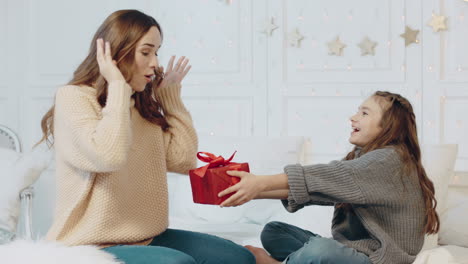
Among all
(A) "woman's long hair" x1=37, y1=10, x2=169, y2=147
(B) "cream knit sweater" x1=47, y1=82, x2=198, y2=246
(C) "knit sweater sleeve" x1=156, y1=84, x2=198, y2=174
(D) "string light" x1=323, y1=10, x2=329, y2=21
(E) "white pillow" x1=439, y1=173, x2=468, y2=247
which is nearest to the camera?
(B) "cream knit sweater" x1=47, y1=82, x2=198, y2=246

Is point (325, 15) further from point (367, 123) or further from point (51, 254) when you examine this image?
point (51, 254)

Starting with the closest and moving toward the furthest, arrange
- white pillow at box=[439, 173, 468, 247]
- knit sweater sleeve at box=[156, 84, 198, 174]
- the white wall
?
knit sweater sleeve at box=[156, 84, 198, 174]
white pillow at box=[439, 173, 468, 247]
the white wall

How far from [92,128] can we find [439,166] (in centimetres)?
154

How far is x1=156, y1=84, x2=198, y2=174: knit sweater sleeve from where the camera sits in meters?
2.11

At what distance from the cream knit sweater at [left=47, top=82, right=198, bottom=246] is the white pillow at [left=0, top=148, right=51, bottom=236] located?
3.12 ft

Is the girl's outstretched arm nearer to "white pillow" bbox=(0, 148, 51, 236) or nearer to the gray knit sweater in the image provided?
the gray knit sweater

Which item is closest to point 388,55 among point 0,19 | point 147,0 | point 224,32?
point 224,32

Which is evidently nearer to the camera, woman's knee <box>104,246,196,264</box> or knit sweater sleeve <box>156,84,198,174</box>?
woman's knee <box>104,246,196,264</box>

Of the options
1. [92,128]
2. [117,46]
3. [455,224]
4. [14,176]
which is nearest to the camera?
[92,128]

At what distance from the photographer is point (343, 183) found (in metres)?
1.83

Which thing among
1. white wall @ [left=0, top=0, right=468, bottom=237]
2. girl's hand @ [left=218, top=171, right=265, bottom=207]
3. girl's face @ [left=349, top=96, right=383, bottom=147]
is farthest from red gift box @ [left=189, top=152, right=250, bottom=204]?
white wall @ [left=0, top=0, right=468, bottom=237]

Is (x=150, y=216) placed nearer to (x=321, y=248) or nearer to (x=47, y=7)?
(x=321, y=248)

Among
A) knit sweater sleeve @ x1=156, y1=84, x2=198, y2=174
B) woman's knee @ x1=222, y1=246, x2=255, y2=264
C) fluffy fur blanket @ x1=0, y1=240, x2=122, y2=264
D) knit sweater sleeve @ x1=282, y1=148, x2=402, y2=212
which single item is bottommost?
woman's knee @ x1=222, y1=246, x2=255, y2=264

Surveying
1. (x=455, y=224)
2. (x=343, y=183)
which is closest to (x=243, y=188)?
(x=343, y=183)
